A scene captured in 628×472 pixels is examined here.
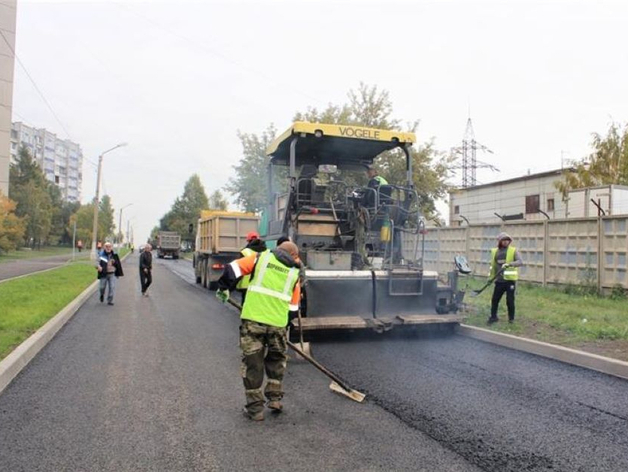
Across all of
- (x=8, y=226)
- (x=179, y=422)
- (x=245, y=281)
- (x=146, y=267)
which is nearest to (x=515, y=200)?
(x=146, y=267)

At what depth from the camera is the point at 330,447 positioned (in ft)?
13.2

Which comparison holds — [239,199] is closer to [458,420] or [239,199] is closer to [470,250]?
[470,250]

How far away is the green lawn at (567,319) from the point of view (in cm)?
755

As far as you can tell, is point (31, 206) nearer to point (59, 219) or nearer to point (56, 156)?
point (59, 219)

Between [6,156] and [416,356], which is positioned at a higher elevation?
[6,156]

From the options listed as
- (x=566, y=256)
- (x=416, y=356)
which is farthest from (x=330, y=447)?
(x=566, y=256)

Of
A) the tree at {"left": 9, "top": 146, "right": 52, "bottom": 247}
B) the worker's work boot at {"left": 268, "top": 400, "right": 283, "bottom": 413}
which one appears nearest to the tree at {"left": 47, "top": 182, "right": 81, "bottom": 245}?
the tree at {"left": 9, "top": 146, "right": 52, "bottom": 247}

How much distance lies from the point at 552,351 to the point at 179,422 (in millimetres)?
4953

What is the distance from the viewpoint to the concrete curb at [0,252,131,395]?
→ 571cm

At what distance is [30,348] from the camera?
269 inches

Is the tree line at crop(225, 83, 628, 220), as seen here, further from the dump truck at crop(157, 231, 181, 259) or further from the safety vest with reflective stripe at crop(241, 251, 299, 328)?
the dump truck at crop(157, 231, 181, 259)

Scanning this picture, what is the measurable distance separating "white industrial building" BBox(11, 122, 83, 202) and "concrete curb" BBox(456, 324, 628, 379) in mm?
97845

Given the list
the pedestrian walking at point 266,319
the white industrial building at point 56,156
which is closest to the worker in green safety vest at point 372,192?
the pedestrian walking at point 266,319

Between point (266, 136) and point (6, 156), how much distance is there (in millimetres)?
35725
